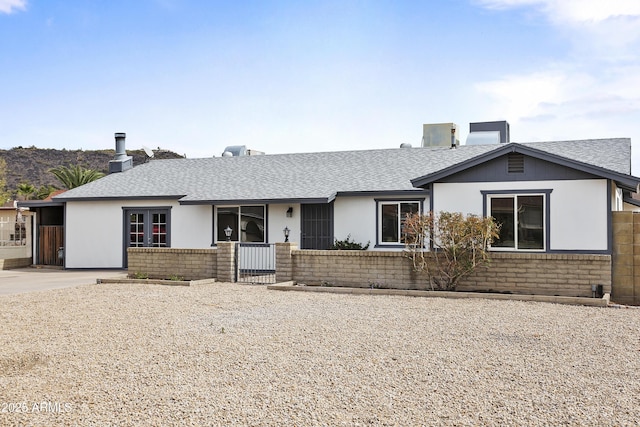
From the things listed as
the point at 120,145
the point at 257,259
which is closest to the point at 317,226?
the point at 257,259

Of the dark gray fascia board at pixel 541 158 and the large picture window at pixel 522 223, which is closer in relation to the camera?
the dark gray fascia board at pixel 541 158

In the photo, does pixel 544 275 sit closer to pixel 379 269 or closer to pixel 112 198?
pixel 379 269

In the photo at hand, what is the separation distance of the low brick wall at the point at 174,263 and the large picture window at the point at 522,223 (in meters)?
7.52

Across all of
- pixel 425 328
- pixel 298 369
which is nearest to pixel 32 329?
pixel 298 369

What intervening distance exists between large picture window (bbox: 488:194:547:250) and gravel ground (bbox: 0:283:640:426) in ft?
11.2

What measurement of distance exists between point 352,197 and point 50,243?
12741mm

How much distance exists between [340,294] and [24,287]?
8651 mm

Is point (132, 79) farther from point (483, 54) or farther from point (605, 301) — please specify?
point (605, 301)

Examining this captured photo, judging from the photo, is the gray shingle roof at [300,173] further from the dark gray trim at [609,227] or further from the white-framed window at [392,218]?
the dark gray trim at [609,227]

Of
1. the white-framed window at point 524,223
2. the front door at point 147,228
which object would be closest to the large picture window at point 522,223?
the white-framed window at point 524,223

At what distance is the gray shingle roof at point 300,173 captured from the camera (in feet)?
63.8

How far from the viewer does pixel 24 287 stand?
16.3 metres

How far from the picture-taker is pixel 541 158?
15.1 meters

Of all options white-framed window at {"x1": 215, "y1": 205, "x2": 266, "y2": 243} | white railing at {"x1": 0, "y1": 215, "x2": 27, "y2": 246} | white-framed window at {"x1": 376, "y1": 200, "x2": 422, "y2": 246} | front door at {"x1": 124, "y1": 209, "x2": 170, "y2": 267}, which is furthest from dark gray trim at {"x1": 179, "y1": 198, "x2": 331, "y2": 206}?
white railing at {"x1": 0, "y1": 215, "x2": 27, "y2": 246}
